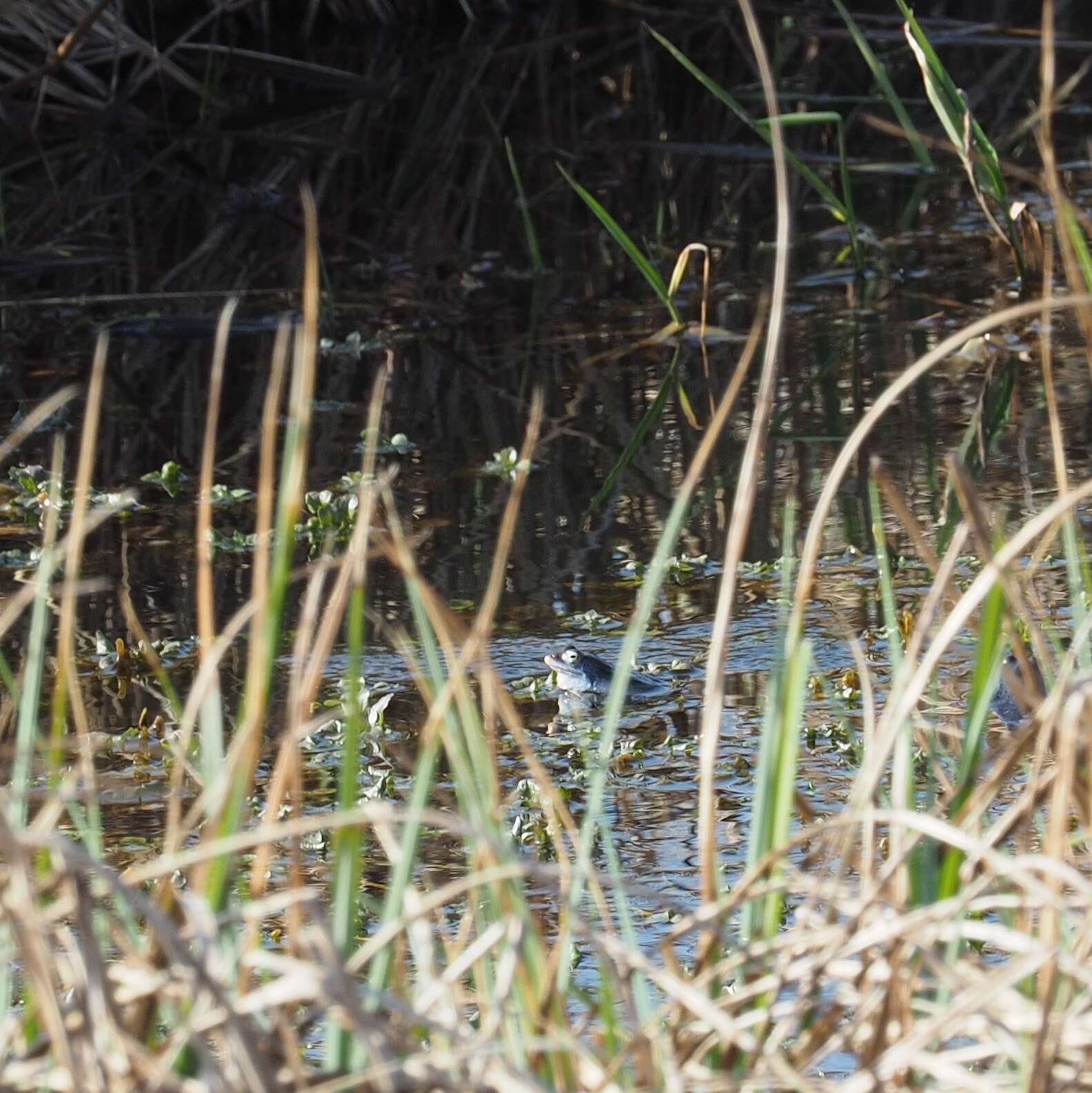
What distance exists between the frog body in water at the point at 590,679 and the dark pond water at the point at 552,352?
41 mm

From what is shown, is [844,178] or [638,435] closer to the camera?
[638,435]

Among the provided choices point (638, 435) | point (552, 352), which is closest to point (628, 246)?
point (638, 435)

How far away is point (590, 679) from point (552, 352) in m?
2.17

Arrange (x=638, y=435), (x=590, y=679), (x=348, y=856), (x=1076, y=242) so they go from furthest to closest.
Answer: (x=638, y=435)
(x=590, y=679)
(x=1076, y=242)
(x=348, y=856)

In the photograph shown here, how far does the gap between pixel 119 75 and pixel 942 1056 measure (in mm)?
7783

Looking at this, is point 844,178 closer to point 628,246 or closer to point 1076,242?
point 628,246

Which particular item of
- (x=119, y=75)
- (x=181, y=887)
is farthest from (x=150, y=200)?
(x=181, y=887)

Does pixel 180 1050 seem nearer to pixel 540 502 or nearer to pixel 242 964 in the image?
pixel 242 964

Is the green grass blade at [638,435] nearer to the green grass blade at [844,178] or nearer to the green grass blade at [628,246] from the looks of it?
the green grass blade at [628,246]

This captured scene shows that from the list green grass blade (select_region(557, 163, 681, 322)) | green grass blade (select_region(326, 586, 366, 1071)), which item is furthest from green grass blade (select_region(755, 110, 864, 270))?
green grass blade (select_region(326, 586, 366, 1071))

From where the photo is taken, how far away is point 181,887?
2.25m

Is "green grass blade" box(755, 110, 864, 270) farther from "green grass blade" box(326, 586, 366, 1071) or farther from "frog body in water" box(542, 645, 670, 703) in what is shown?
"green grass blade" box(326, 586, 366, 1071)

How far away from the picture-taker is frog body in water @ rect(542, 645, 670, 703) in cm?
300

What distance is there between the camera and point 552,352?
5.07 metres
